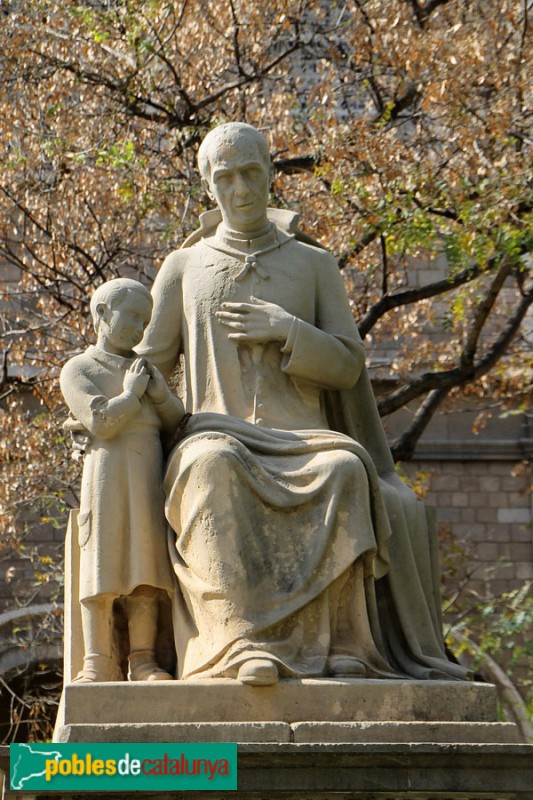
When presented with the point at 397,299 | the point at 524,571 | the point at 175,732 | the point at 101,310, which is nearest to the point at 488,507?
the point at 524,571

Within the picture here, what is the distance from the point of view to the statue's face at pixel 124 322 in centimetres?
662

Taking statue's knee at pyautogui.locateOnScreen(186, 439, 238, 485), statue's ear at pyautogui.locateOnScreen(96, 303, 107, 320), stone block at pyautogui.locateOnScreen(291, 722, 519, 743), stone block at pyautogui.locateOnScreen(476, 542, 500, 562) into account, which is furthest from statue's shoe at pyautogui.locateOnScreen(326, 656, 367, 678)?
stone block at pyautogui.locateOnScreen(476, 542, 500, 562)

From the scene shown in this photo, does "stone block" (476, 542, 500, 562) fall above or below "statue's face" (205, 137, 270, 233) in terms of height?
above

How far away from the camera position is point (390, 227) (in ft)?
39.9

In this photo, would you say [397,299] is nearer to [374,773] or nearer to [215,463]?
[215,463]

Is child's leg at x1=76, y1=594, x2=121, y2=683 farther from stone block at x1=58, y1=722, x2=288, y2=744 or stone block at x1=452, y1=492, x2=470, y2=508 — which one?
stone block at x1=452, y1=492, x2=470, y2=508

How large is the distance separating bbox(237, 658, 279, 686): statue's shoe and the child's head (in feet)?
4.57

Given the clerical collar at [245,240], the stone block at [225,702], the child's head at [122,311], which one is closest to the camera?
the stone block at [225,702]

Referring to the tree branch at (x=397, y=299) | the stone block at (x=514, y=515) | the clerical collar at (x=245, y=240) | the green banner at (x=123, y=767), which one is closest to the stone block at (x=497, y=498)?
the stone block at (x=514, y=515)

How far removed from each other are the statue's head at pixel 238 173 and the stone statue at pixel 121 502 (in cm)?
74

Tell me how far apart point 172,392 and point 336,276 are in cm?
83

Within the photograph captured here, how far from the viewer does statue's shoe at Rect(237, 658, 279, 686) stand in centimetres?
590

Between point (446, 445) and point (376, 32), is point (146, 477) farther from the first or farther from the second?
point (446, 445)

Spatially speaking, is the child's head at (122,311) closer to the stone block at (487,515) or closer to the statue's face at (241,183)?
the statue's face at (241,183)
